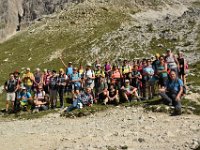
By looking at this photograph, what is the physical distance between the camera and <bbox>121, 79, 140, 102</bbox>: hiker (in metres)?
27.4

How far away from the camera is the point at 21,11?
122562 mm

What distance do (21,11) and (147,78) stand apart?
329ft

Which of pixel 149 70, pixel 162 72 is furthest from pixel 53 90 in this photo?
pixel 162 72

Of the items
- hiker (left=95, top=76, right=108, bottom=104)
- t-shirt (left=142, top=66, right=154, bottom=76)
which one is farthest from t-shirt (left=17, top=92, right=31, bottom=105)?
t-shirt (left=142, top=66, right=154, bottom=76)

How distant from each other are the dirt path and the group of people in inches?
112

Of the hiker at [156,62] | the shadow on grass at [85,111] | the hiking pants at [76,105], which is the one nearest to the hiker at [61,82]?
the hiking pants at [76,105]

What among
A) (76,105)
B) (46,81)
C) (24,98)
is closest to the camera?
(76,105)

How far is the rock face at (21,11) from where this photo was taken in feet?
371

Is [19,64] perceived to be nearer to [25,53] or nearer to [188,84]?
[25,53]

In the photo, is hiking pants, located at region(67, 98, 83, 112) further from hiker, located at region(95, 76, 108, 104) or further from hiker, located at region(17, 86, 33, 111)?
hiker, located at region(17, 86, 33, 111)

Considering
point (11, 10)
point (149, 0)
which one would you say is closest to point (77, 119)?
point (149, 0)

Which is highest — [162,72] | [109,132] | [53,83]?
[162,72]

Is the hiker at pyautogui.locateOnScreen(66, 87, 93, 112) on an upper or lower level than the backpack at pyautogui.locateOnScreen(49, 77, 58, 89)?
lower

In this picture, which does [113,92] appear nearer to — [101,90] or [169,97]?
[101,90]
